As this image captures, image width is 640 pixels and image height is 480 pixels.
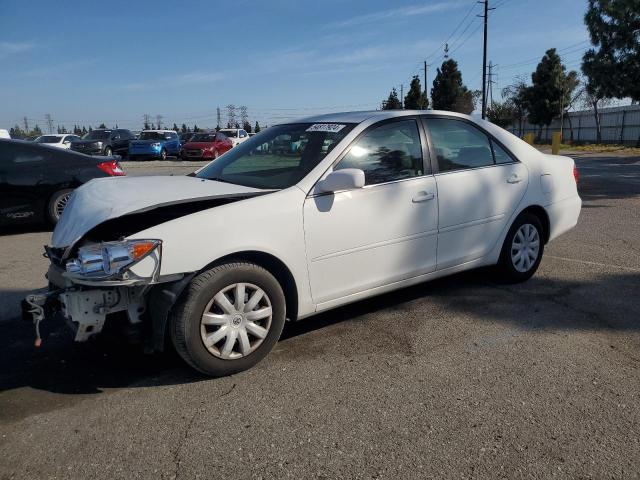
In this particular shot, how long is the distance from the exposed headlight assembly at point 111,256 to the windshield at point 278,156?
40.7 inches

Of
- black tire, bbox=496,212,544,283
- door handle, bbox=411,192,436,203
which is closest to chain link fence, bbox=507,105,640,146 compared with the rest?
black tire, bbox=496,212,544,283

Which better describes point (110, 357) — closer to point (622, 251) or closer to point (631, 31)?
point (622, 251)

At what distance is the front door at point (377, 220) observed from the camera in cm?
356

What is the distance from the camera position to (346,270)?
3.68 m

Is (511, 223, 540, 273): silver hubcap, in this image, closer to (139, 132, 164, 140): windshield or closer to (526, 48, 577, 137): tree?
(139, 132, 164, 140): windshield

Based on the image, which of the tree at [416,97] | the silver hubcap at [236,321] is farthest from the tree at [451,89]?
the silver hubcap at [236,321]

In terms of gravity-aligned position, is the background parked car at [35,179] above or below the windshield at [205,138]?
below

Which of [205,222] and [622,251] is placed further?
[622,251]

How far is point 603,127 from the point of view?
41812 mm

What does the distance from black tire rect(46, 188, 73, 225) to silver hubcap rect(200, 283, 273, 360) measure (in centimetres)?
566

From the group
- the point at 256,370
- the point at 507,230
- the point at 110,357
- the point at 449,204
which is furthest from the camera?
the point at 507,230

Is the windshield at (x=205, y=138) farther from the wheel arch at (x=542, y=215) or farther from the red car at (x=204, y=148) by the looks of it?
the wheel arch at (x=542, y=215)

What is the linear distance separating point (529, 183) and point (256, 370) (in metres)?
3.04

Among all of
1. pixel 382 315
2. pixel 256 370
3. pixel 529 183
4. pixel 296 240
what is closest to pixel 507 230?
→ pixel 529 183
